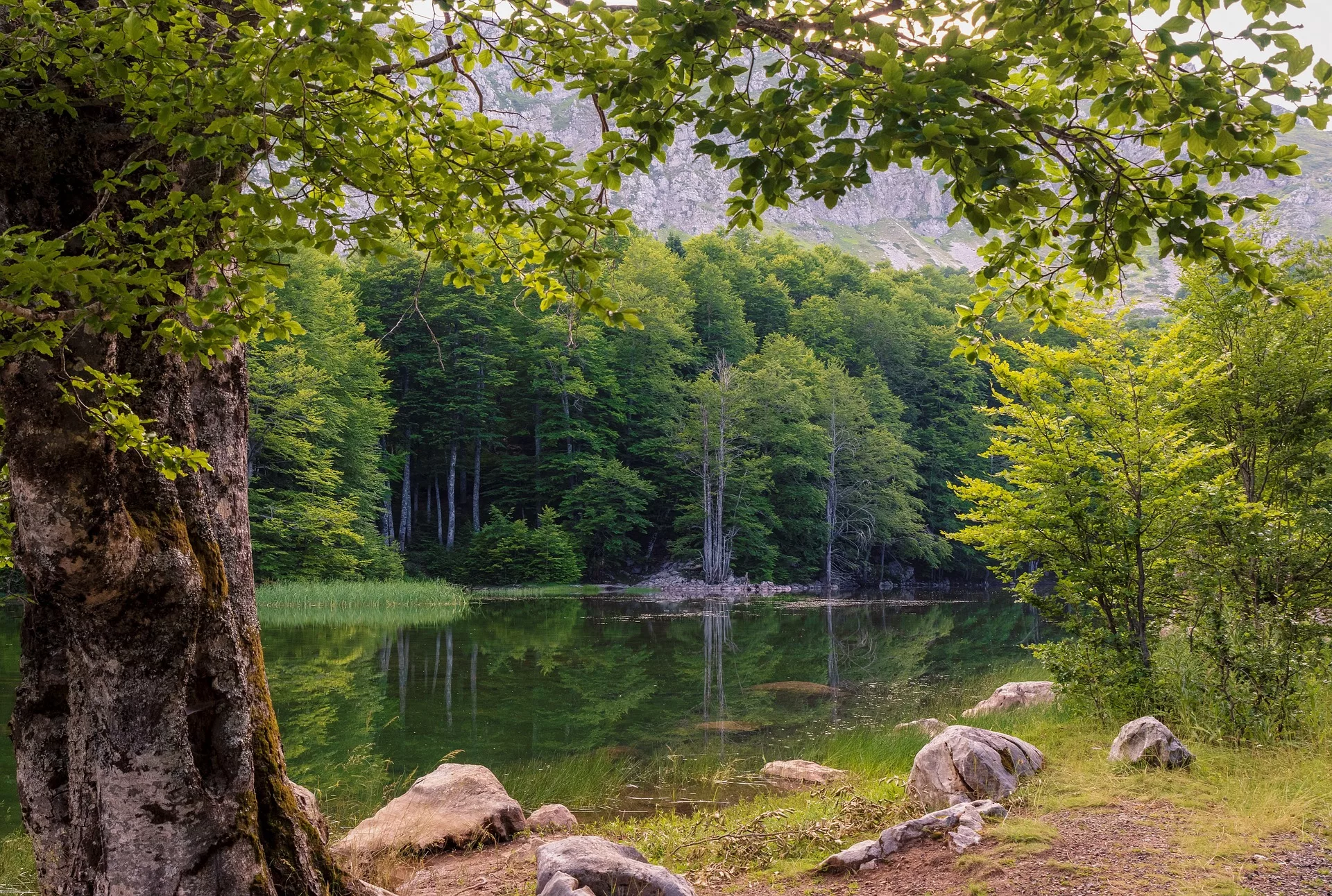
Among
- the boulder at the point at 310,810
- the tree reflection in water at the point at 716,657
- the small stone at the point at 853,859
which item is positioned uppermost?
the boulder at the point at 310,810

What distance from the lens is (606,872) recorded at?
4.47 meters

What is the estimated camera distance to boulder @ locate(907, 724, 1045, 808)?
6.32 metres

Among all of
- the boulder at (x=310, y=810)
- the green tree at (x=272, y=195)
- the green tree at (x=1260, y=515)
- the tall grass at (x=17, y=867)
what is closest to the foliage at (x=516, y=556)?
the green tree at (x=1260, y=515)

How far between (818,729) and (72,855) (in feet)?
29.5

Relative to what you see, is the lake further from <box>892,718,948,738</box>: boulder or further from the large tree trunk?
the large tree trunk

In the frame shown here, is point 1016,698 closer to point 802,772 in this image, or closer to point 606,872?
point 802,772

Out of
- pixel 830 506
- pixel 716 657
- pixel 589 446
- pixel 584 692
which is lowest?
pixel 716 657

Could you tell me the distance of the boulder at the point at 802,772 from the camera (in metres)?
8.23

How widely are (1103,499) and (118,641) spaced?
7.84 metres

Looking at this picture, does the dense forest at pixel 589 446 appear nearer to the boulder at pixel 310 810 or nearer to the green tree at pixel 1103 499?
the green tree at pixel 1103 499

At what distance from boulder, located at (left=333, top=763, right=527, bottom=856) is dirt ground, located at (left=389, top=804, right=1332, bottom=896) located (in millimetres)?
425

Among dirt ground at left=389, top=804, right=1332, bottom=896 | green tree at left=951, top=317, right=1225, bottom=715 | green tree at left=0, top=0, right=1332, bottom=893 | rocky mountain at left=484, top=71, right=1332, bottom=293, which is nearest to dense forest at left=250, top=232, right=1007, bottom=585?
green tree at left=951, top=317, right=1225, bottom=715

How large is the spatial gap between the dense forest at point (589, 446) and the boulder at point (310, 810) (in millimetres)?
24992

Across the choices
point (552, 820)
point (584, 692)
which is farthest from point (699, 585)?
point (552, 820)
